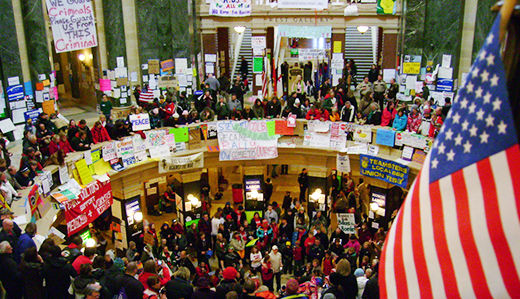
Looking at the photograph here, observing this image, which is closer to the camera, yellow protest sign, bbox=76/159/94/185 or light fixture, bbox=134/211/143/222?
yellow protest sign, bbox=76/159/94/185

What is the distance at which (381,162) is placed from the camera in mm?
18484

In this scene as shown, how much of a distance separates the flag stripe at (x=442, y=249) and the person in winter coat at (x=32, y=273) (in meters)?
6.50

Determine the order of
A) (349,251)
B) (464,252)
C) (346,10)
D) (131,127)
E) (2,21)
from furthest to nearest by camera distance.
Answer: (346,10)
(131,127)
(2,21)
(349,251)
(464,252)

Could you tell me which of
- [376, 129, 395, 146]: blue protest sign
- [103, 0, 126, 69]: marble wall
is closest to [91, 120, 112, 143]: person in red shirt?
[103, 0, 126, 69]: marble wall

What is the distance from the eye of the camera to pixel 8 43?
610 inches

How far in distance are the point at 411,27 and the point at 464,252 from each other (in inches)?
761

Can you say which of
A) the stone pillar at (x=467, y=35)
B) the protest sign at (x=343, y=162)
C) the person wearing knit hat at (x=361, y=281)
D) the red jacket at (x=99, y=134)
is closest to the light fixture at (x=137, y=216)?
the red jacket at (x=99, y=134)

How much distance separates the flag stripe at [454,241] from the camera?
3.84 metres

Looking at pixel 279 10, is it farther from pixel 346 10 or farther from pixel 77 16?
pixel 77 16

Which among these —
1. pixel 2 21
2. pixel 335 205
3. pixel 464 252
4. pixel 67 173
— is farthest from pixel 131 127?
pixel 464 252

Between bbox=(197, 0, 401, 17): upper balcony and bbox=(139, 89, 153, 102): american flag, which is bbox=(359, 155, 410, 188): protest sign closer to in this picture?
bbox=(139, 89, 153, 102): american flag

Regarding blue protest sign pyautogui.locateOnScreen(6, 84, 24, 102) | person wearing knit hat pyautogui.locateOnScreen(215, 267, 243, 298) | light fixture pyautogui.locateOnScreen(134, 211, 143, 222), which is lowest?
light fixture pyautogui.locateOnScreen(134, 211, 143, 222)

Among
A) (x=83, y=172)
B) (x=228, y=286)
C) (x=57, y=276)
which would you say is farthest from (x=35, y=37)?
(x=228, y=286)

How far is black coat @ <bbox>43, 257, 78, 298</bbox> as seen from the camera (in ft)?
28.1
